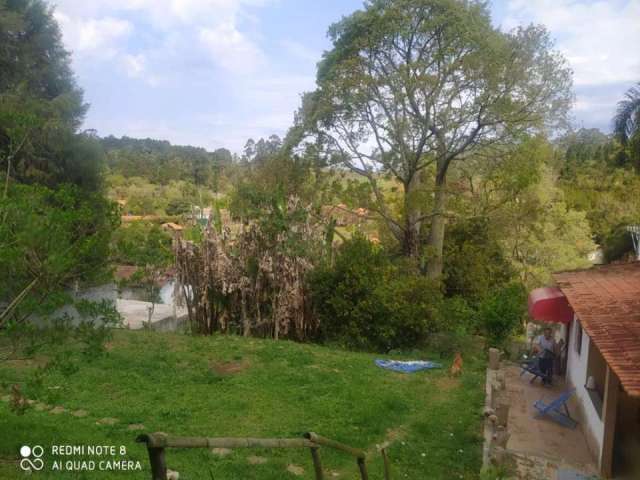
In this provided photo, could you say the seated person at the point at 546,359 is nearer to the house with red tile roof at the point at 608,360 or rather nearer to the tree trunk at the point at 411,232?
the house with red tile roof at the point at 608,360

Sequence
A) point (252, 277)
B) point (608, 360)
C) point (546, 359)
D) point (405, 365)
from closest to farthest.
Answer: point (608, 360)
point (546, 359)
point (405, 365)
point (252, 277)

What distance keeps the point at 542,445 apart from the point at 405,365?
4.53 meters

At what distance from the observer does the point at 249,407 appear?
9.18 metres

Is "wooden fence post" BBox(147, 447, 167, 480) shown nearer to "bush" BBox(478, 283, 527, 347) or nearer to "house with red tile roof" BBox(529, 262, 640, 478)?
"house with red tile roof" BBox(529, 262, 640, 478)

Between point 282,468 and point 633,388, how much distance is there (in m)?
4.24

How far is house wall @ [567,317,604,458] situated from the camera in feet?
26.0

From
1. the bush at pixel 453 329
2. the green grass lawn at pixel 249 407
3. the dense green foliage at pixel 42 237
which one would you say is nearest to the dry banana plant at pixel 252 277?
the green grass lawn at pixel 249 407

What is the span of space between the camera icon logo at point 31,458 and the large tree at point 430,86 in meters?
13.8

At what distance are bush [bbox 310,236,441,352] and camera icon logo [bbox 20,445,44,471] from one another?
9.88 metres

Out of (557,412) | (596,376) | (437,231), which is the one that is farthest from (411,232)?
(596,376)

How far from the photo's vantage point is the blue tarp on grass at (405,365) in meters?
12.3

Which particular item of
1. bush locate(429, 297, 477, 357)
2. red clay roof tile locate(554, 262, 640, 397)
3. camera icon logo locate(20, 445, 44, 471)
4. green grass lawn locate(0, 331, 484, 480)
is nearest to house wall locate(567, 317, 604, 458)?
red clay roof tile locate(554, 262, 640, 397)

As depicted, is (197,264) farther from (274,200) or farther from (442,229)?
(442,229)

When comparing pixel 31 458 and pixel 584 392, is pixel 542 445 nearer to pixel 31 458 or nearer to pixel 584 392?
pixel 584 392
